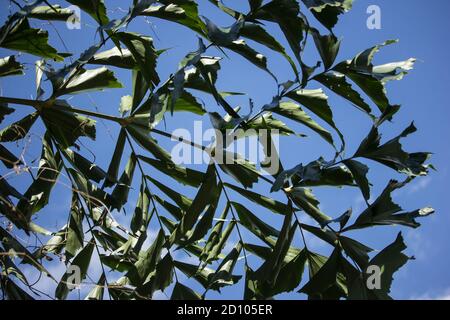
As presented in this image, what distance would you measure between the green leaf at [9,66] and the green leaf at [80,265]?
74cm

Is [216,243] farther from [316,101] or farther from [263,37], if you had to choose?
[263,37]

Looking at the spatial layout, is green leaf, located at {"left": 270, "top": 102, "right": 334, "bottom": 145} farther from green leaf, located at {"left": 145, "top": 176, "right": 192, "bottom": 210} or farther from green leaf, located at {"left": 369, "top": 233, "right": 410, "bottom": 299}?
green leaf, located at {"left": 145, "top": 176, "right": 192, "bottom": 210}

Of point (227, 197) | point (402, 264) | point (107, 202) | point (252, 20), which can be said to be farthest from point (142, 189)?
point (402, 264)

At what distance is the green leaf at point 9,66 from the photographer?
2402 mm

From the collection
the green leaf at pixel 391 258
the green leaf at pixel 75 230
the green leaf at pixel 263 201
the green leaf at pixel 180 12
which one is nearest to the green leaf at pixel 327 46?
the green leaf at pixel 180 12

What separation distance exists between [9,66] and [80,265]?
0.84m

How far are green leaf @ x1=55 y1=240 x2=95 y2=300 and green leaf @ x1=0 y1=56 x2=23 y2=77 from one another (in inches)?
29.2

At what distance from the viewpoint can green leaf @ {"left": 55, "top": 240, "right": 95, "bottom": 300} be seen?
2.49 m

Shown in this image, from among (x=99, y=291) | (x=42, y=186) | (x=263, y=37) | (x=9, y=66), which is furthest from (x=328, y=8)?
(x=99, y=291)

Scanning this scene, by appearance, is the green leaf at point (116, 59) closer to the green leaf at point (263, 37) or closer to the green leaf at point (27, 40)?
the green leaf at point (27, 40)

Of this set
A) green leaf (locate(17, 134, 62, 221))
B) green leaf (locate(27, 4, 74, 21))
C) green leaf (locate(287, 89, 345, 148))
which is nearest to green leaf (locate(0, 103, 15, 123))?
green leaf (locate(17, 134, 62, 221))

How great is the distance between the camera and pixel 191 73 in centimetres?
232

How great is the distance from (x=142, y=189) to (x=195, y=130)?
404 millimetres
